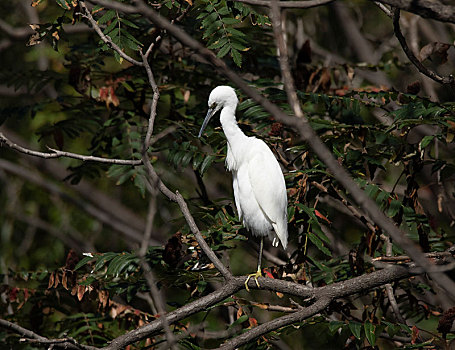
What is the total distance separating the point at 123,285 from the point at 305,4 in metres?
1.84

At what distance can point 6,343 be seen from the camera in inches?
153

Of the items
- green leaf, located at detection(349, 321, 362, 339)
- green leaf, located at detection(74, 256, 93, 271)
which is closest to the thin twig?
green leaf, located at detection(349, 321, 362, 339)

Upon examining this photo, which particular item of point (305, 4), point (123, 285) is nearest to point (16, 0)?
point (123, 285)

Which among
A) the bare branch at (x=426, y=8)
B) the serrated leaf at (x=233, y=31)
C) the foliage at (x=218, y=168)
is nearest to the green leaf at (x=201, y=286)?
the foliage at (x=218, y=168)

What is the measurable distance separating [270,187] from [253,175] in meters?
0.16

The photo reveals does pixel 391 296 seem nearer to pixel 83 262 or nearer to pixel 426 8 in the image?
pixel 83 262

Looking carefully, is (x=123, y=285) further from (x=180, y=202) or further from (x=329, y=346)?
(x=329, y=346)

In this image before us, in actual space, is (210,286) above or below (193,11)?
below

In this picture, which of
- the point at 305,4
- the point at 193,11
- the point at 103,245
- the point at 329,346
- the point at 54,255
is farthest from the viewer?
the point at 103,245

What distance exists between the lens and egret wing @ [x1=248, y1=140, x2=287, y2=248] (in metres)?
3.29

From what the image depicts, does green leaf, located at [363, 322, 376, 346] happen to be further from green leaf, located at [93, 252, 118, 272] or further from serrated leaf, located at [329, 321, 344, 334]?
green leaf, located at [93, 252, 118, 272]

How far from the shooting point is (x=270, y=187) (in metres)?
3.33

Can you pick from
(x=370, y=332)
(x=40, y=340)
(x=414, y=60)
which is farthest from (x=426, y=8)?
(x=40, y=340)

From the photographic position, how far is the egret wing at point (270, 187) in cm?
329
